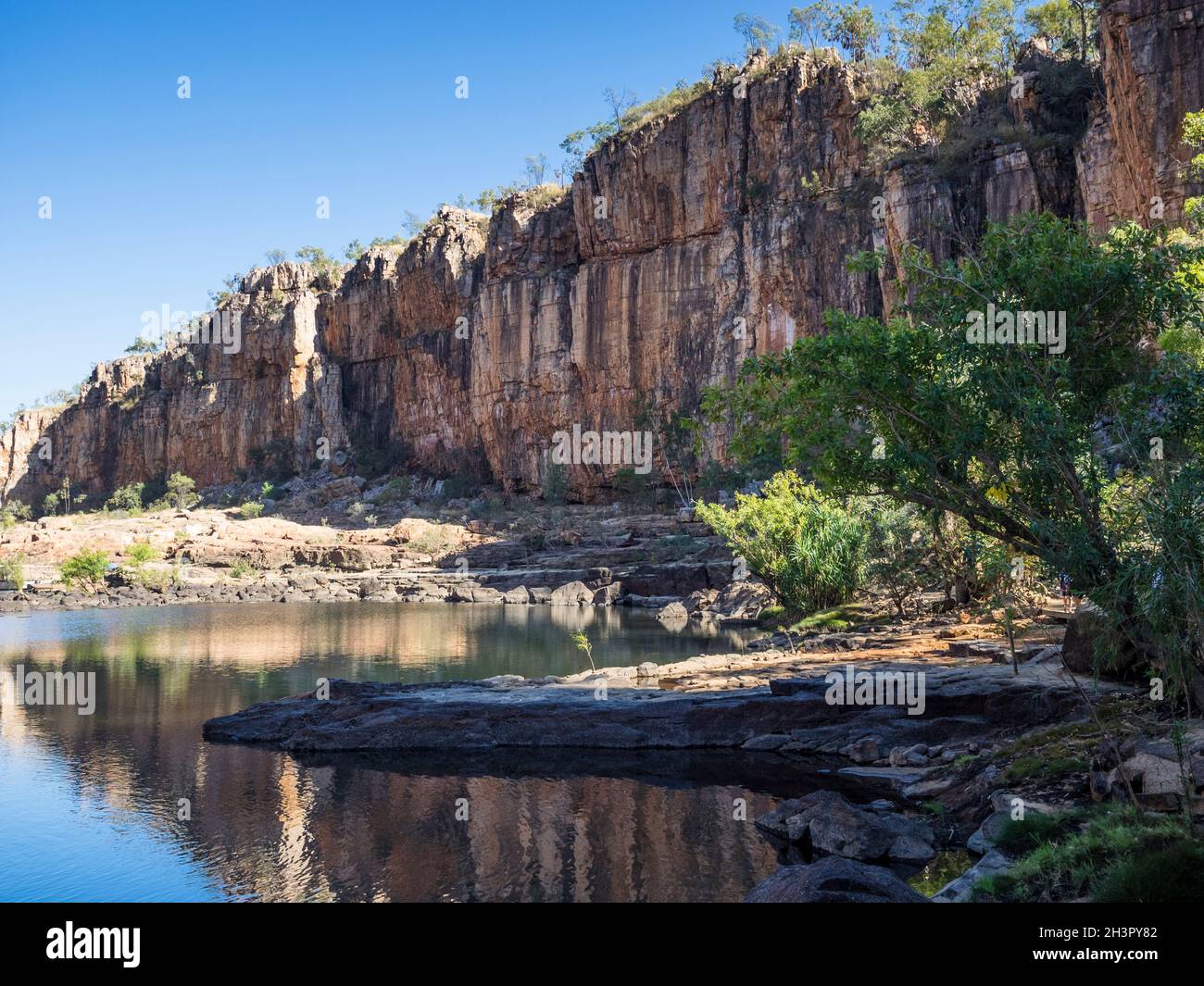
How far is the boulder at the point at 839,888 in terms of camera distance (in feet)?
20.3

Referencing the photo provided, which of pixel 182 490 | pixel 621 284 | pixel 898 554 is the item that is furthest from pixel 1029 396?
pixel 182 490

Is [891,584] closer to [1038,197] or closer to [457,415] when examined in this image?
[1038,197]

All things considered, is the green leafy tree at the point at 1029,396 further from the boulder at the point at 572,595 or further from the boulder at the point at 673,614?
the boulder at the point at 572,595

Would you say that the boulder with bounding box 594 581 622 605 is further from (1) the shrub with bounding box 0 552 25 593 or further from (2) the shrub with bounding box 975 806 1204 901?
(2) the shrub with bounding box 975 806 1204 901

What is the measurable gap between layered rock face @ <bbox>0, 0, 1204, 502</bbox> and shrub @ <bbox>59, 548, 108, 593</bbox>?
26877mm

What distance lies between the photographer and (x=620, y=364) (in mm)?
56062

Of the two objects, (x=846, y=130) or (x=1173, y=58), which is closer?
(x=1173, y=58)

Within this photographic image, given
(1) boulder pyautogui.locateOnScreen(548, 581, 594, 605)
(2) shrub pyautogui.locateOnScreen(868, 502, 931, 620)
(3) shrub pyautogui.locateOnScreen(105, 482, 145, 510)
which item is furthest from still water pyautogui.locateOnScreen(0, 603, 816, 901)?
(3) shrub pyautogui.locateOnScreen(105, 482, 145, 510)

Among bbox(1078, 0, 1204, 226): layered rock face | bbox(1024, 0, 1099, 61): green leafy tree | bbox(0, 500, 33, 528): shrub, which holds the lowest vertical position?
bbox(0, 500, 33, 528): shrub

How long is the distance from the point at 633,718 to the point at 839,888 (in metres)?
7.11

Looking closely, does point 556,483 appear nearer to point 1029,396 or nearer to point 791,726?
point 791,726

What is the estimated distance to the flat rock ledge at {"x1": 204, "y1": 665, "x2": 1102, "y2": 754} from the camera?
11.9 metres

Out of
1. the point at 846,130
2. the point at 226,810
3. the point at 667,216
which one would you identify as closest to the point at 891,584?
the point at 226,810

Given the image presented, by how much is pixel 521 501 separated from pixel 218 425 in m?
31.6
